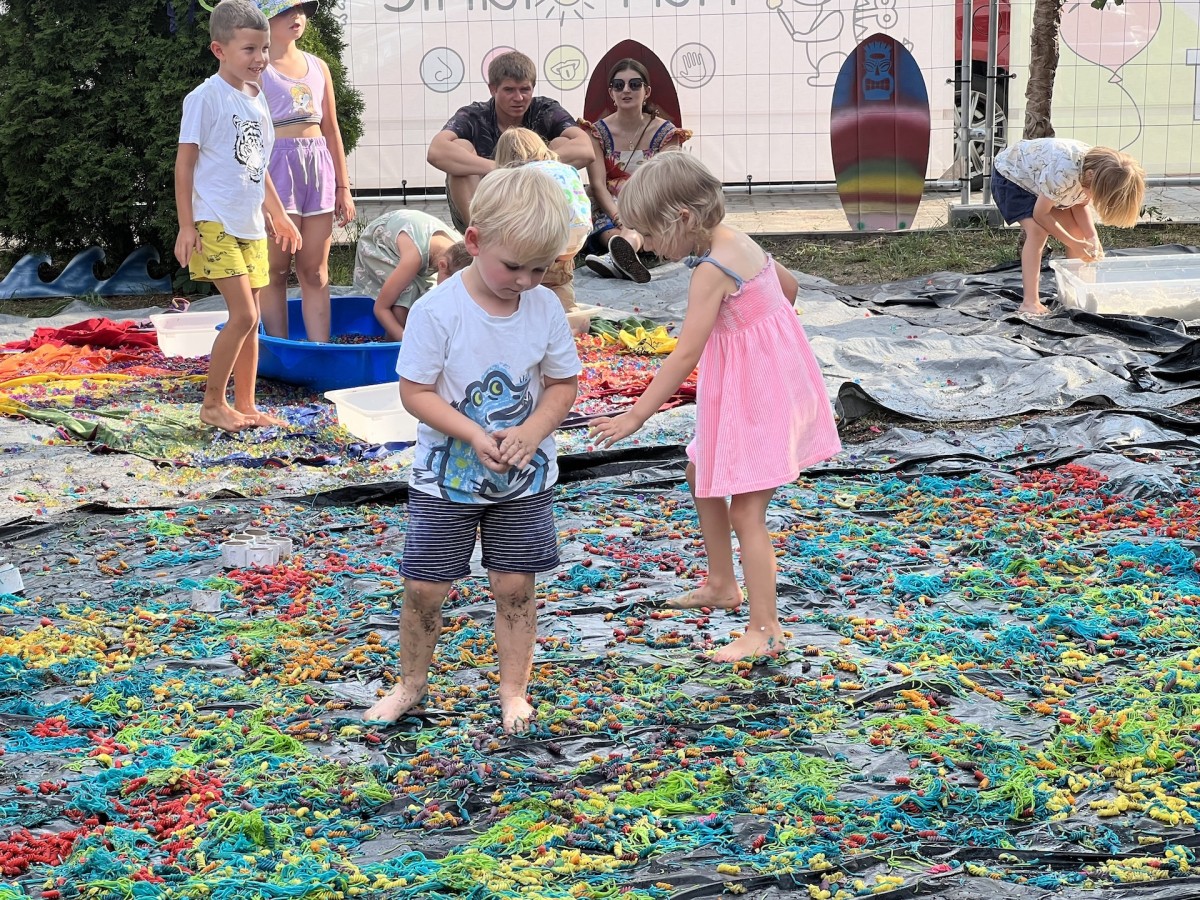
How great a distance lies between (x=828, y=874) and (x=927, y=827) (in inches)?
9.4

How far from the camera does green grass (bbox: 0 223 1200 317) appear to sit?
8.12m

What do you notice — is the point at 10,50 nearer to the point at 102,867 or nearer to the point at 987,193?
the point at 987,193

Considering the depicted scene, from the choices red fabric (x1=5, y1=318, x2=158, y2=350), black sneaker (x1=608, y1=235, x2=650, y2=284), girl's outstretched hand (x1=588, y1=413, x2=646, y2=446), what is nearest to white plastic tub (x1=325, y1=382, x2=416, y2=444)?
red fabric (x1=5, y1=318, x2=158, y2=350)

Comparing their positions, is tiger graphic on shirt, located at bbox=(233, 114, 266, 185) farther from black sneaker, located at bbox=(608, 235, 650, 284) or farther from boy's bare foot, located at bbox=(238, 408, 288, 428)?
black sneaker, located at bbox=(608, 235, 650, 284)

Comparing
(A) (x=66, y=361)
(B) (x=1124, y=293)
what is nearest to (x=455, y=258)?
(A) (x=66, y=361)

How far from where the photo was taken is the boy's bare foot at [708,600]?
332cm

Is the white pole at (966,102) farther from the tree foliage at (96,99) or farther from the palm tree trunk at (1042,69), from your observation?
the tree foliage at (96,99)

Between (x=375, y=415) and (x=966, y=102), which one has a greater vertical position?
(x=966, y=102)

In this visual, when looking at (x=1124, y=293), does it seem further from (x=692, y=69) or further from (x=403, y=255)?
(x=692, y=69)

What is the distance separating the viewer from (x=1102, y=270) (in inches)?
278

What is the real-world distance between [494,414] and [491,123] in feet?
13.4

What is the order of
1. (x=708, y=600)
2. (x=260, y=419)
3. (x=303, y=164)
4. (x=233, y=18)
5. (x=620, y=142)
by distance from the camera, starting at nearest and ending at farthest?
1. (x=708, y=600)
2. (x=233, y=18)
3. (x=260, y=419)
4. (x=303, y=164)
5. (x=620, y=142)

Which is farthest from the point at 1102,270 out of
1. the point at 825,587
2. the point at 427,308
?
the point at 427,308

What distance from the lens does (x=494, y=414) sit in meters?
2.63
